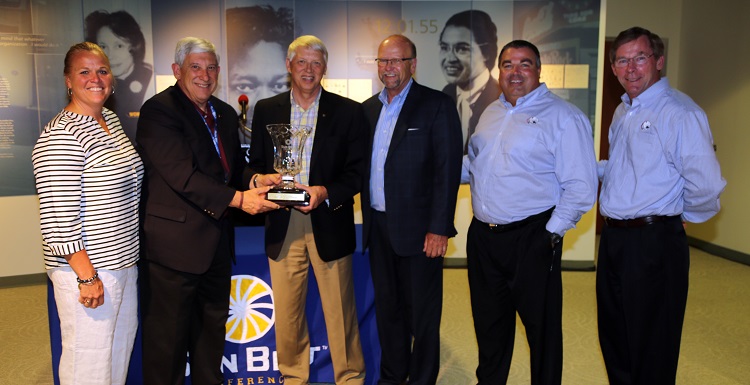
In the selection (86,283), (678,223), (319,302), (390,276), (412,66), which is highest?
(412,66)

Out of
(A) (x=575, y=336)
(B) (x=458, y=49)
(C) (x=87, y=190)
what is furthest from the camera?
(B) (x=458, y=49)

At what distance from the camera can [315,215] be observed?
284 centimetres

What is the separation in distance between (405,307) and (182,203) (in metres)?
1.27

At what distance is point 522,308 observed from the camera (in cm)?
275

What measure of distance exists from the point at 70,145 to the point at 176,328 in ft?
3.24

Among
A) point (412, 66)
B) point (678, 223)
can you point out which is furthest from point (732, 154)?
point (412, 66)

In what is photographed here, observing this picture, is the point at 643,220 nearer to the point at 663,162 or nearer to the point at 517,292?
the point at 663,162

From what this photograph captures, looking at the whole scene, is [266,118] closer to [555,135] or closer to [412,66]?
[412,66]

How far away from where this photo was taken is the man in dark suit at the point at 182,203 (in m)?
2.53

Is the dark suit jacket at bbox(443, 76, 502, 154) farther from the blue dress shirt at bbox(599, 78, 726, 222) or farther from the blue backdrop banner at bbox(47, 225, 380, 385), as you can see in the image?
the blue dress shirt at bbox(599, 78, 726, 222)

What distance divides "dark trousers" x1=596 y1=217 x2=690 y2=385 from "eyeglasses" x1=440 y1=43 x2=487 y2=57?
3663 mm

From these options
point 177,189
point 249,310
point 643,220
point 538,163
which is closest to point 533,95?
point 538,163

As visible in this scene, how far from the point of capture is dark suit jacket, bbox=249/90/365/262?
9.32 ft

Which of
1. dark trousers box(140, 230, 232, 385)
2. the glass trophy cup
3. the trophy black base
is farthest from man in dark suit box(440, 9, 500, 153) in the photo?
dark trousers box(140, 230, 232, 385)
